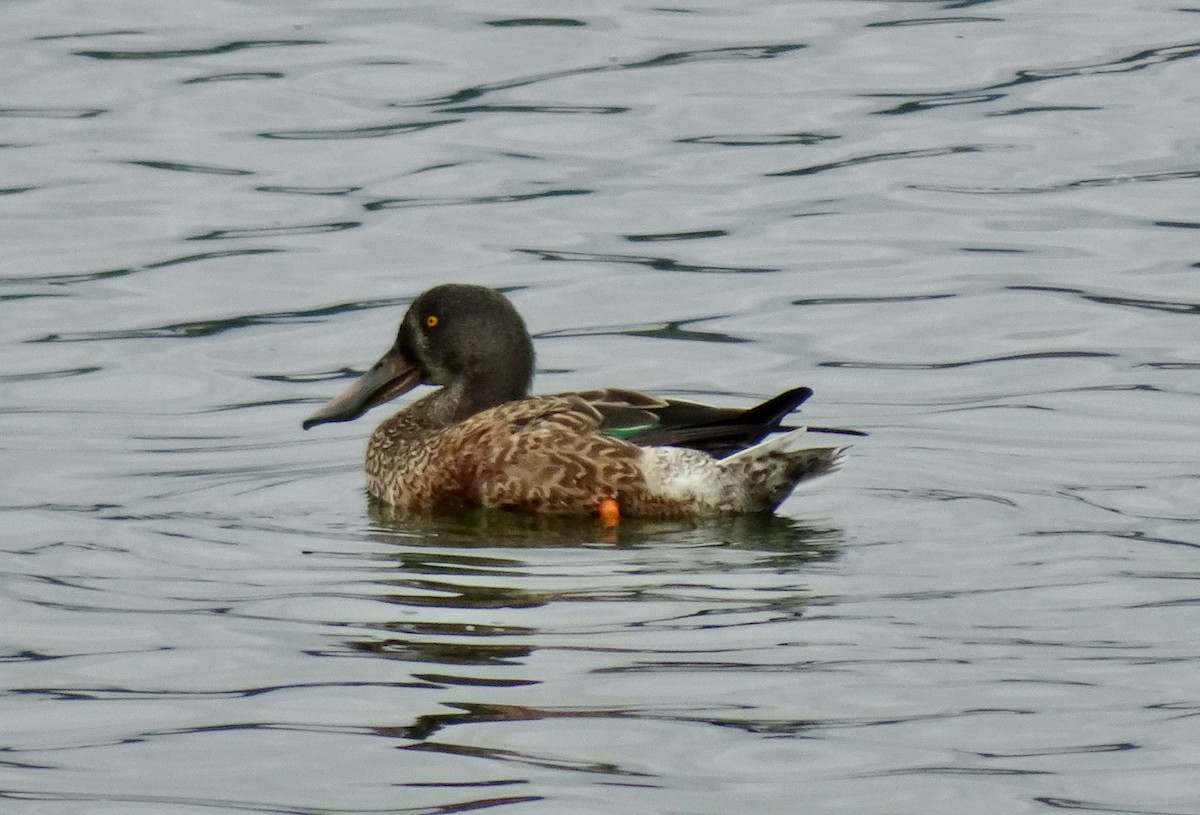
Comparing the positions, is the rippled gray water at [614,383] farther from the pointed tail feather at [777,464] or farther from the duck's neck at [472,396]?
the duck's neck at [472,396]

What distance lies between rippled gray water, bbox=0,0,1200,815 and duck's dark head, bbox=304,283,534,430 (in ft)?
1.85

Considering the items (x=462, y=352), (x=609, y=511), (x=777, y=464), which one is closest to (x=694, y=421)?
(x=777, y=464)

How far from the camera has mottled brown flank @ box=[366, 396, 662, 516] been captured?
9.35 metres

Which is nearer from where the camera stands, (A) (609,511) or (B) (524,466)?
(A) (609,511)

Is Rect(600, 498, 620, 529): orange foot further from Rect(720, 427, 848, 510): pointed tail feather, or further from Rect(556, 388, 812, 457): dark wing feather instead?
Rect(720, 427, 848, 510): pointed tail feather

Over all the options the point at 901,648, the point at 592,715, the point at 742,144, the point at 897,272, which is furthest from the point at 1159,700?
the point at 742,144

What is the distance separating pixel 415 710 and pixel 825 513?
3244 millimetres

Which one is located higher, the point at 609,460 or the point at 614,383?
the point at 609,460

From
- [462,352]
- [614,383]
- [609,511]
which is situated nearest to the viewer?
[609,511]

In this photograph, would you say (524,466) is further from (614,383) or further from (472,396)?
(614,383)

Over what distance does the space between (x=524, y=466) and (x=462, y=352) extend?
1034 mm

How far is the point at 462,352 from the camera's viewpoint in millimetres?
10320

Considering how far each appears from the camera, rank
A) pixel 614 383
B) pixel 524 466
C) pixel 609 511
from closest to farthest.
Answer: pixel 609 511 < pixel 524 466 < pixel 614 383

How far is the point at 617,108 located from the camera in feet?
57.3
